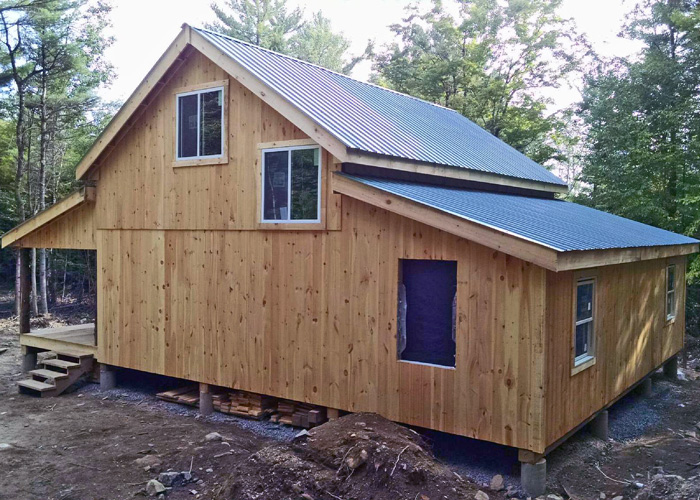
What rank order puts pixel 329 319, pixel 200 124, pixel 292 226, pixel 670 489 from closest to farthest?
pixel 670 489, pixel 329 319, pixel 292 226, pixel 200 124

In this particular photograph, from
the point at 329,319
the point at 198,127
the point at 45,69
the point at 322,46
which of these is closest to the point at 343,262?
the point at 329,319

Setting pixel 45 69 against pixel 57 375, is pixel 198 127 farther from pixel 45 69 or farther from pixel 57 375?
pixel 45 69

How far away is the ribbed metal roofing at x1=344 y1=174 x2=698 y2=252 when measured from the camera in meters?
7.22

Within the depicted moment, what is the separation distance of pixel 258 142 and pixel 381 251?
295 cm

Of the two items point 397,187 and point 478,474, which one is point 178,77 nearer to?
point 397,187

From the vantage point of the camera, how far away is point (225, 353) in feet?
33.1

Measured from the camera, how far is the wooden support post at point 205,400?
10383 millimetres

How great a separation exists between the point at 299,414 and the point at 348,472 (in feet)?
10.7

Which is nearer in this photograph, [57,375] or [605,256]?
[605,256]

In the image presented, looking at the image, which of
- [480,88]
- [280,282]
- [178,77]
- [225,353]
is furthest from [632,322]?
[480,88]

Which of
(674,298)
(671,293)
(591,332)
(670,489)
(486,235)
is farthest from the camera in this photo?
(674,298)

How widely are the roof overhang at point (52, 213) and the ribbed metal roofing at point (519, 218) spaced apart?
6471mm

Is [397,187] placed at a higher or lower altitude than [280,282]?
higher

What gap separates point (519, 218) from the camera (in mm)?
8602
